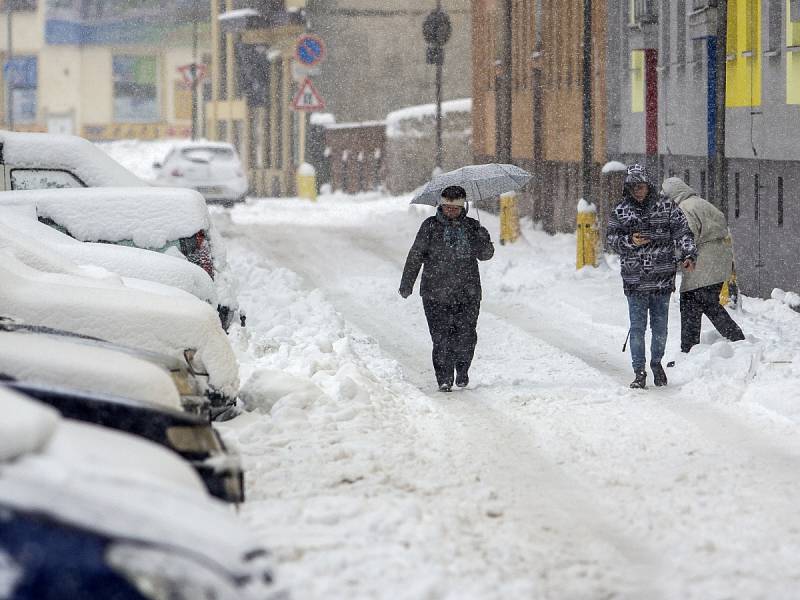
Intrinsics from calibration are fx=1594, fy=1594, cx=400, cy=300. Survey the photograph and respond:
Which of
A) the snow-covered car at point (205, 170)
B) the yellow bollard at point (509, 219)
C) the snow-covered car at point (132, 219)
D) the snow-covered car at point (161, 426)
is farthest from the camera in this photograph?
the snow-covered car at point (205, 170)

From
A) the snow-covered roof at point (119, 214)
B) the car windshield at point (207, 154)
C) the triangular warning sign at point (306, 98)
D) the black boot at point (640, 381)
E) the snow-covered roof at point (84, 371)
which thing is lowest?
the black boot at point (640, 381)

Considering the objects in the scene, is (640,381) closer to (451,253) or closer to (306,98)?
(451,253)

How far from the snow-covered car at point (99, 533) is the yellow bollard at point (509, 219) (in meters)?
19.6

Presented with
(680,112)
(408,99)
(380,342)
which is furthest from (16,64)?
(380,342)

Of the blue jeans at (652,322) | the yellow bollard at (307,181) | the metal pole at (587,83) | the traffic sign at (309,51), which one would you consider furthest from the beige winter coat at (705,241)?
the yellow bollard at (307,181)

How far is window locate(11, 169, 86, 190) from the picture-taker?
13.4 m

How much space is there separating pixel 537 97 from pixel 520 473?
19.2m

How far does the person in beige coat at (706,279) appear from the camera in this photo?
12234mm

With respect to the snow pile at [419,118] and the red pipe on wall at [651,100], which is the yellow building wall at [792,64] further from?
the snow pile at [419,118]

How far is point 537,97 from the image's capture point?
26406 mm

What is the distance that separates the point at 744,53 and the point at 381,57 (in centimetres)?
2727

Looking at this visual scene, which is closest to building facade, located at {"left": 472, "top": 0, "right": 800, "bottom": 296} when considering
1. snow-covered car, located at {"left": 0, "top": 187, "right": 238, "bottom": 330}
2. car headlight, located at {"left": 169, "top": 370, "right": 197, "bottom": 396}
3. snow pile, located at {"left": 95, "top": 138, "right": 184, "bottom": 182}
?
snow-covered car, located at {"left": 0, "top": 187, "right": 238, "bottom": 330}

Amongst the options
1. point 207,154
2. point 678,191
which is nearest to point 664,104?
point 678,191

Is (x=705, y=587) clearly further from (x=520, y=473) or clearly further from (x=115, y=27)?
(x=115, y=27)
